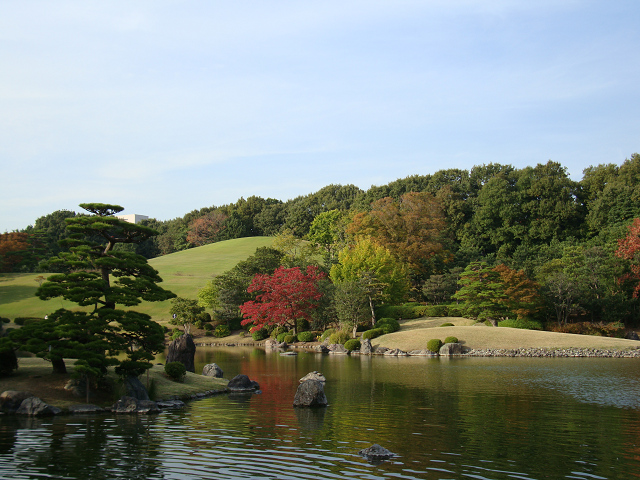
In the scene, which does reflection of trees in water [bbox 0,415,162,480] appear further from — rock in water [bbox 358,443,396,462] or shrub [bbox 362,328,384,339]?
shrub [bbox 362,328,384,339]

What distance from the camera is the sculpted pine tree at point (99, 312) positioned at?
755 inches

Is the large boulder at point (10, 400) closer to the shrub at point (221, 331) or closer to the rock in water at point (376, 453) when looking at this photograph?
the rock in water at point (376, 453)

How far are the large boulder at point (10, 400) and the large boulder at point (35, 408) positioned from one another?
29cm

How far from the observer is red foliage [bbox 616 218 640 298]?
47.9 m

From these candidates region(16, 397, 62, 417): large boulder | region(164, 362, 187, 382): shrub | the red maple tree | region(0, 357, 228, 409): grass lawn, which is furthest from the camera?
the red maple tree

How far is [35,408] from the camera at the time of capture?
18125 millimetres

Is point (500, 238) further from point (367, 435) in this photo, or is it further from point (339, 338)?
point (367, 435)

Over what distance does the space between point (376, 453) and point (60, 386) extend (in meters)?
13.7

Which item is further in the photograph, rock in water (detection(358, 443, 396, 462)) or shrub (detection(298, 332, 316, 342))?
shrub (detection(298, 332, 316, 342))

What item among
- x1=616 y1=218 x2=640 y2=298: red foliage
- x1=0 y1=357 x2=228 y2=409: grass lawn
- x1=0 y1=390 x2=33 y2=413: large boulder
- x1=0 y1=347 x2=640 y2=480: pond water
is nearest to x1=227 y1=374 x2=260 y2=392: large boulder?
x1=0 y1=357 x2=228 y2=409: grass lawn

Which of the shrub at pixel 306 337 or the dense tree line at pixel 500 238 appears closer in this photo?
the dense tree line at pixel 500 238

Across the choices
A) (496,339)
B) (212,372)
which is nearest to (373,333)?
(496,339)

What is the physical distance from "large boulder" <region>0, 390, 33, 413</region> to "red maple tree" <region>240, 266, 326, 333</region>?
114 ft

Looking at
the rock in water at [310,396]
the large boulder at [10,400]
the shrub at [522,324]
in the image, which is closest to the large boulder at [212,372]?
the rock in water at [310,396]
